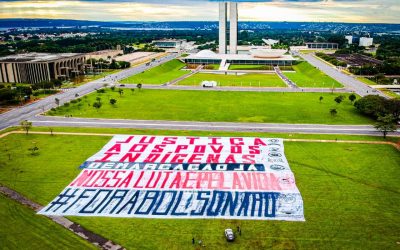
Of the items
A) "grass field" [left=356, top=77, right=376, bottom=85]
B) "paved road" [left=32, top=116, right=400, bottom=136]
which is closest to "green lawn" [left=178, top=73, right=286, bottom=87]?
"grass field" [left=356, top=77, right=376, bottom=85]

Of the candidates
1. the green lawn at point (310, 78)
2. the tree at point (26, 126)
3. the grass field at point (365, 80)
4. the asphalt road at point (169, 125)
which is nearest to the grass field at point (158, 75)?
the asphalt road at point (169, 125)

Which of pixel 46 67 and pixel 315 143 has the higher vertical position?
pixel 46 67

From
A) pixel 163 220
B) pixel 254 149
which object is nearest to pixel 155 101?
pixel 254 149

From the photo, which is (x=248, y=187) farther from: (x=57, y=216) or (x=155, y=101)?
(x=155, y=101)

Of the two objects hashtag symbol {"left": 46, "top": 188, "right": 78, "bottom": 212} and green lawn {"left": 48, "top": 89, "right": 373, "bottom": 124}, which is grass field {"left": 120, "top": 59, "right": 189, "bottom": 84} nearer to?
green lawn {"left": 48, "top": 89, "right": 373, "bottom": 124}

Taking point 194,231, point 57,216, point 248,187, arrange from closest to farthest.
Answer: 1. point 194,231
2. point 57,216
3. point 248,187

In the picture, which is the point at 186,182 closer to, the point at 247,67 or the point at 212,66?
the point at 212,66

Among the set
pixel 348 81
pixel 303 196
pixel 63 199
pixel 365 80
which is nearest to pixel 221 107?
pixel 303 196
